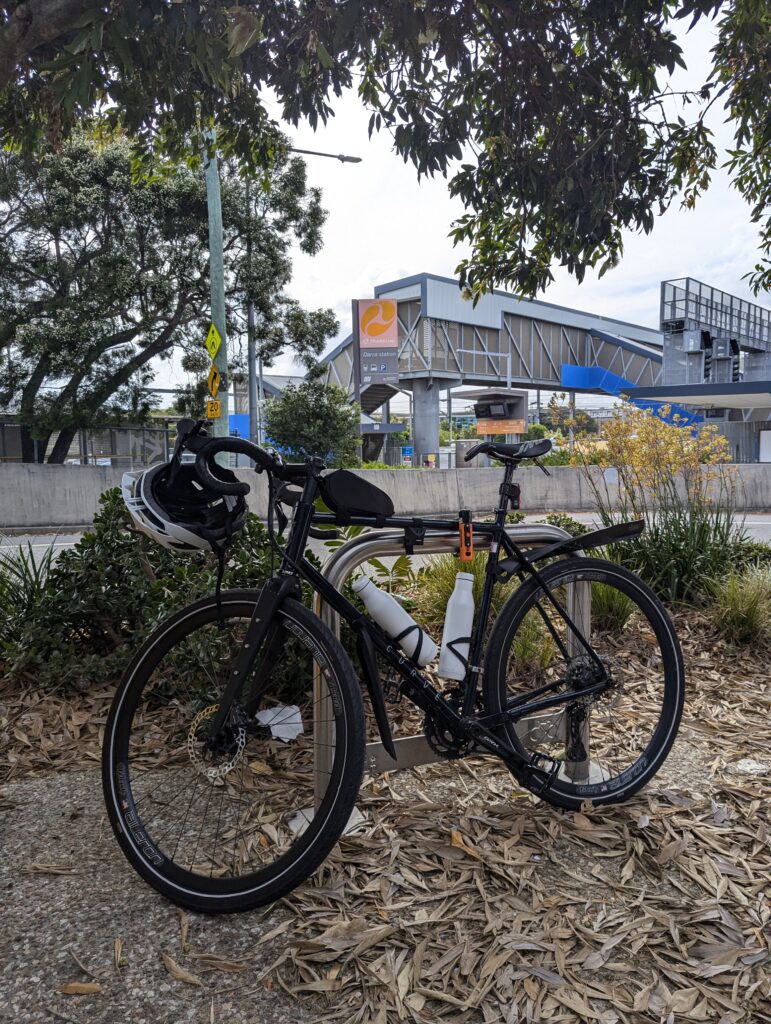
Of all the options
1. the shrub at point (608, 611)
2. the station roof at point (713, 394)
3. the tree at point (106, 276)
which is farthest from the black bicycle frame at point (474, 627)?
the station roof at point (713, 394)

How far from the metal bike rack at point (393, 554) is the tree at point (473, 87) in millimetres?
2338

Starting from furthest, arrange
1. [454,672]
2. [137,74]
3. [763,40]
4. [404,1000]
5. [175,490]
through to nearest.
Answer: [763,40] → [137,74] → [454,672] → [175,490] → [404,1000]

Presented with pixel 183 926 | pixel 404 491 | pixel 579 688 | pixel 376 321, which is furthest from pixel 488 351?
pixel 183 926

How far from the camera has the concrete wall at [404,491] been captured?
1516 centimetres

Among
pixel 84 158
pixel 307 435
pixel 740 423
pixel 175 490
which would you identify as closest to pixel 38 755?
pixel 175 490

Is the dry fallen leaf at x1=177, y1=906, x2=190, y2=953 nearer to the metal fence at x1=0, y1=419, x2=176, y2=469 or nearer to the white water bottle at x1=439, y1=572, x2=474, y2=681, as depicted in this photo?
the white water bottle at x1=439, y1=572, x2=474, y2=681

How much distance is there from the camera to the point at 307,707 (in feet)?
11.0

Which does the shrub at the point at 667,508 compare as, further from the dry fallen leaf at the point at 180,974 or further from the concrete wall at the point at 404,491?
the concrete wall at the point at 404,491

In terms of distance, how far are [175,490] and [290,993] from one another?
1448 millimetres

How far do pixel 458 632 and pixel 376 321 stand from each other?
1466 inches

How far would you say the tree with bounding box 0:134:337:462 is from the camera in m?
20.8

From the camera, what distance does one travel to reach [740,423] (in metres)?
37.5

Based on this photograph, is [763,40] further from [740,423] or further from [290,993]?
[740,423]

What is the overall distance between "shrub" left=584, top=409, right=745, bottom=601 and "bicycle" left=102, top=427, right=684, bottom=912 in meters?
2.25
